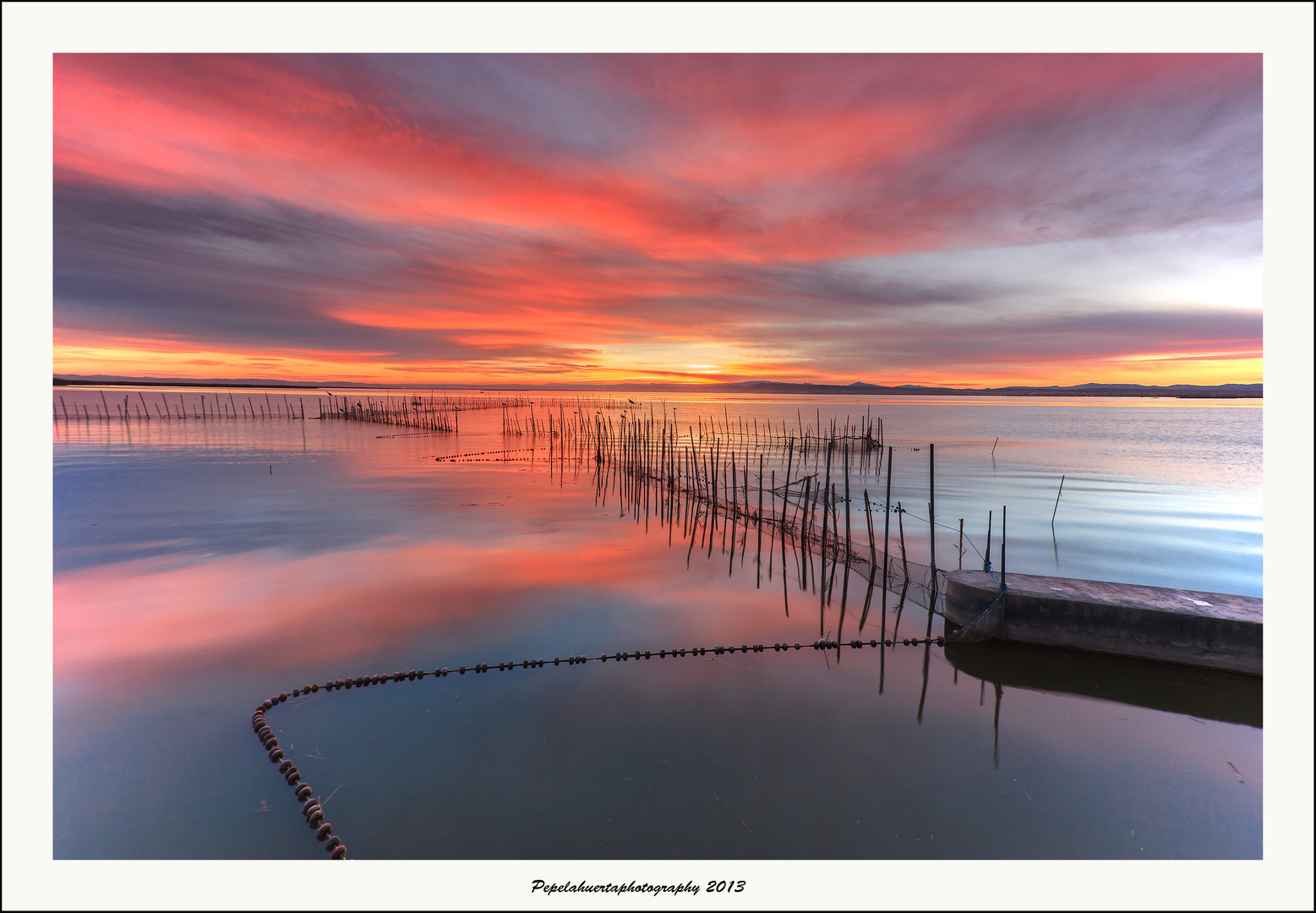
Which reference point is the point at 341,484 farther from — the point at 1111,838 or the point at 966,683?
the point at 1111,838

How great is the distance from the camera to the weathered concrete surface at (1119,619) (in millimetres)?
7629

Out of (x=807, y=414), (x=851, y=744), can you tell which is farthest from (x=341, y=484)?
(x=807, y=414)

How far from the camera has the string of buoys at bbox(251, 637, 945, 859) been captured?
5.05 metres

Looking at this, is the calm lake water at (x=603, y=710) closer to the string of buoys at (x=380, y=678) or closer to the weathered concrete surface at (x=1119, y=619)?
the string of buoys at (x=380, y=678)

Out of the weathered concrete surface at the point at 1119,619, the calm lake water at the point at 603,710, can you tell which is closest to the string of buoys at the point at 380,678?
the calm lake water at the point at 603,710

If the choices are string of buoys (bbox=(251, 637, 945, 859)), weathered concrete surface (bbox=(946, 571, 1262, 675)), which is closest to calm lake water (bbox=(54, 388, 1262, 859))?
string of buoys (bbox=(251, 637, 945, 859))

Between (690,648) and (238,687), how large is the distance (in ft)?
19.5

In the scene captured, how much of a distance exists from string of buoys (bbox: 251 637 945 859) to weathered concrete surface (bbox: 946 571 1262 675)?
912mm

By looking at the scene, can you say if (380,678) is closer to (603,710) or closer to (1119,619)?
(603,710)

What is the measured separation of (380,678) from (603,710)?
295 centimetres

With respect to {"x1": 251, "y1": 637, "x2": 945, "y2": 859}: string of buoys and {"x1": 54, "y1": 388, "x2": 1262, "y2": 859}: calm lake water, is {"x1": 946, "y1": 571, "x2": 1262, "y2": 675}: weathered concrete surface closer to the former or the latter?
{"x1": 54, "y1": 388, "x2": 1262, "y2": 859}: calm lake water

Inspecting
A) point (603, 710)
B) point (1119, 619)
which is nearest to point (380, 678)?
point (603, 710)

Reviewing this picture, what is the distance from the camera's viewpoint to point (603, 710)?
694 centimetres

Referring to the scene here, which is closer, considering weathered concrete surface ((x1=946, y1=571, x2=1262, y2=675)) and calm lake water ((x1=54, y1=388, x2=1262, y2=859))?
calm lake water ((x1=54, y1=388, x2=1262, y2=859))
